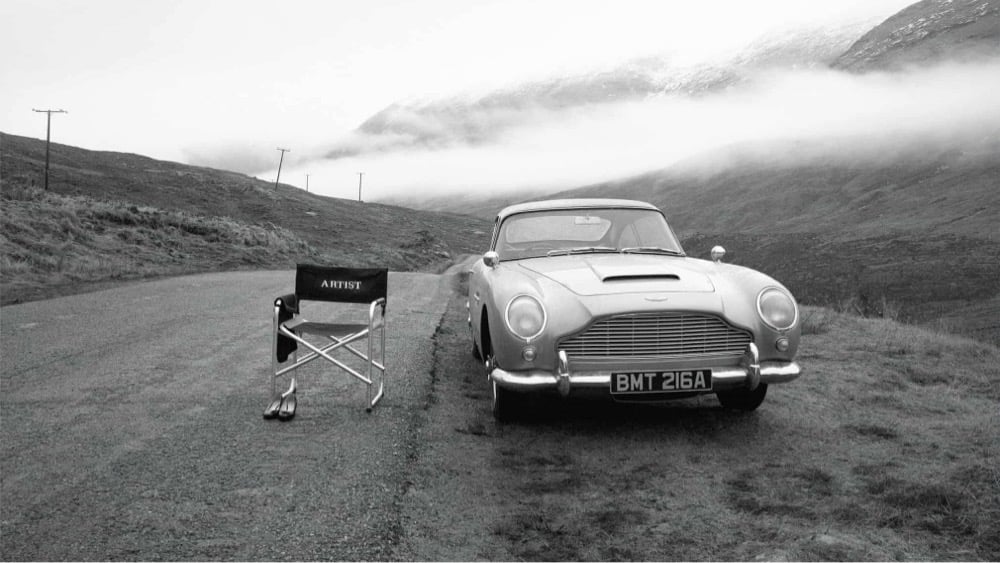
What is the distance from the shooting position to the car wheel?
5.72 m

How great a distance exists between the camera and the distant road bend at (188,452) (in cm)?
343

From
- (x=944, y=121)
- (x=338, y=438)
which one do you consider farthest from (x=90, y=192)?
(x=944, y=121)

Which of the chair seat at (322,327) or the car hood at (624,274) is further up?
the car hood at (624,274)

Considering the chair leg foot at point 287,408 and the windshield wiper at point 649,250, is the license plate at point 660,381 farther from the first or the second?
the chair leg foot at point 287,408

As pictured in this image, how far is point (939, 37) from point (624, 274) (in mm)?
211542

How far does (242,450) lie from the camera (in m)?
4.69

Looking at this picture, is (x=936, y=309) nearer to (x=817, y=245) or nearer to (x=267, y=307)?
(x=267, y=307)

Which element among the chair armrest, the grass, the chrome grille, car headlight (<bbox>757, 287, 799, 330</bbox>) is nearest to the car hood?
the chrome grille

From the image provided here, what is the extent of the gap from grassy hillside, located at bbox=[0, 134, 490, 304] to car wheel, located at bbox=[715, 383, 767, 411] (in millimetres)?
11954

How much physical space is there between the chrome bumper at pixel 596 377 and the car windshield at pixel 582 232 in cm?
176

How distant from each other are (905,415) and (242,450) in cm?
498

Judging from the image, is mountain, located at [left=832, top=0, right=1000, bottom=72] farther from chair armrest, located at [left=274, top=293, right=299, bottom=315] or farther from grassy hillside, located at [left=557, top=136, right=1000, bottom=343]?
chair armrest, located at [left=274, top=293, right=299, bottom=315]

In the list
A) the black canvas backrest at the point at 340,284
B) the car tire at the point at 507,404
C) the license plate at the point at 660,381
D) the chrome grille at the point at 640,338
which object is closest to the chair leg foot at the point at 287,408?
the black canvas backrest at the point at 340,284

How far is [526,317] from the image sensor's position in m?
5.16
